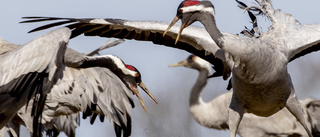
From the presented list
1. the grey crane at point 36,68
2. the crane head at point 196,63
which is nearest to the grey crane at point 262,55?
the grey crane at point 36,68

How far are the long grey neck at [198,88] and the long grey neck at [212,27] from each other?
425 cm

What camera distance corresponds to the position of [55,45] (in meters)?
6.88

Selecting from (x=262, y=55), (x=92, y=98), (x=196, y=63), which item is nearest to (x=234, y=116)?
(x=262, y=55)

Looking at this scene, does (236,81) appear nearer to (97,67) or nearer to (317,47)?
(317,47)

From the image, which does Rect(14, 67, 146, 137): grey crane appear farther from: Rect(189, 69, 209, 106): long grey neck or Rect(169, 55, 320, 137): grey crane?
Rect(189, 69, 209, 106): long grey neck

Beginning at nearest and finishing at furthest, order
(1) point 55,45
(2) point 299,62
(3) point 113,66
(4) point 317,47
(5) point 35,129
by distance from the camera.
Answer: (1) point 55,45
(5) point 35,129
(4) point 317,47
(3) point 113,66
(2) point 299,62

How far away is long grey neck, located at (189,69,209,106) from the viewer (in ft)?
36.4

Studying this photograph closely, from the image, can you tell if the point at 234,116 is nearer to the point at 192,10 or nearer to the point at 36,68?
the point at 192,10

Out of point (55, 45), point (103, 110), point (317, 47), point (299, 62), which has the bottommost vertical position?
point (299, 62)

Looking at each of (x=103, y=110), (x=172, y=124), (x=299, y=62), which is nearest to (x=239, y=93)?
(x=103, y=110)

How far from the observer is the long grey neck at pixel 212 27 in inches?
269

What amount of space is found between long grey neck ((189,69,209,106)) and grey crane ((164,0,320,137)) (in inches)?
120

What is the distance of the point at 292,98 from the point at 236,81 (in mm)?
583

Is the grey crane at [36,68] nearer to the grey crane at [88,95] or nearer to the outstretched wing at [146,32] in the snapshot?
the outstretched wing at [146,32]
